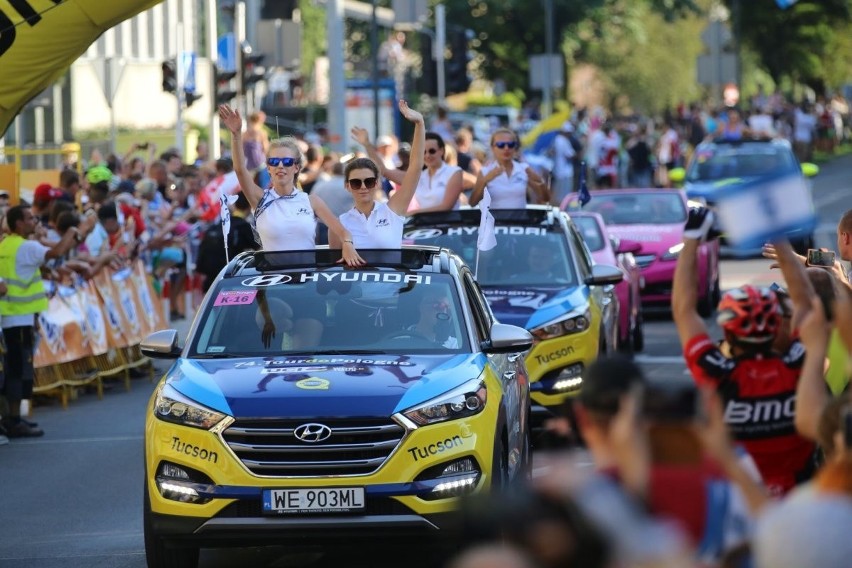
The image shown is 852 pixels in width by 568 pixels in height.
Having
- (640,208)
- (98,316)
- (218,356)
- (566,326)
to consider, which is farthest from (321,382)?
(640,208)

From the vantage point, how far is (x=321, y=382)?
360 inches

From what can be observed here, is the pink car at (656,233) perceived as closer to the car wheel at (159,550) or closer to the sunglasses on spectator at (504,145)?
the sunglasses on spectator at (504,145)

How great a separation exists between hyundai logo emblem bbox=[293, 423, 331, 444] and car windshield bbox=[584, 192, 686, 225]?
15070mm

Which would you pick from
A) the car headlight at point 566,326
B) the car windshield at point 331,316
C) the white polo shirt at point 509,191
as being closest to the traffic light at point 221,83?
the white polo shirt at point 509,191

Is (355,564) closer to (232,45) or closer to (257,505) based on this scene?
(257,505)

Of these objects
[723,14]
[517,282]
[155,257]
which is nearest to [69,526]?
[517,282]

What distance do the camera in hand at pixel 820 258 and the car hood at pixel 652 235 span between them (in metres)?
13.0

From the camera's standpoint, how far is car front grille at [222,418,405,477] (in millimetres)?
8820

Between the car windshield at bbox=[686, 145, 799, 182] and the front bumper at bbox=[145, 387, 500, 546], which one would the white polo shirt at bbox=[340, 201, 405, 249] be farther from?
the car windshield at bbox=[686, 145, 799, 182]

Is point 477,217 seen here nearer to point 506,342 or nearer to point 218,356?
point 506,342

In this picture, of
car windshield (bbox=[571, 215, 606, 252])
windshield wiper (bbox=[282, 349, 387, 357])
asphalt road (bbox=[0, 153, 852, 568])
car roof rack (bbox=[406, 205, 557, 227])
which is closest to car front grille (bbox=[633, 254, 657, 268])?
car windshield (bbox=[571, 215, 606, 252])

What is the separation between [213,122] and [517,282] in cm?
1628

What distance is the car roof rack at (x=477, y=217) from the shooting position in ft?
48.1

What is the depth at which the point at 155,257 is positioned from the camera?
21516 mm
